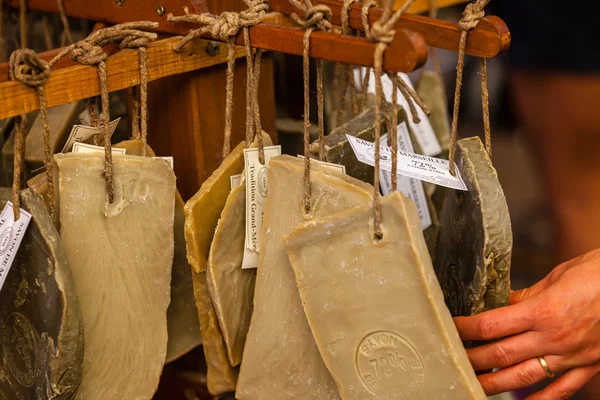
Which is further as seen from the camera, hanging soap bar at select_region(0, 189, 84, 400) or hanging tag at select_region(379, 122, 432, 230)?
hanging tag at select_region(379, 122, 432, 230)

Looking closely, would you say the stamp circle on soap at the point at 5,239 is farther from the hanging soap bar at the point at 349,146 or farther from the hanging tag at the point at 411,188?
the hanging tag at the point at 411,188

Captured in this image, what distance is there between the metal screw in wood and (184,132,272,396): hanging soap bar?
15cm

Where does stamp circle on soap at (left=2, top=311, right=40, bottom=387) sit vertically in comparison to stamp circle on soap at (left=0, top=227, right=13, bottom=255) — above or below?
below

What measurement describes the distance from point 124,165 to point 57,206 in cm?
10

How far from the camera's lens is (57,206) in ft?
2.87

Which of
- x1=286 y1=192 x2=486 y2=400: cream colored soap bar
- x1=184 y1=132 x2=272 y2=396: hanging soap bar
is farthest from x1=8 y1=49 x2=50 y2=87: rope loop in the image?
x1=286 y1=192 x2=486 y2=400: cream colored soap bar

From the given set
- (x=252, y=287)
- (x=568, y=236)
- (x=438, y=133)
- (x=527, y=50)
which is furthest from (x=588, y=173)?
(x=252, y=287)

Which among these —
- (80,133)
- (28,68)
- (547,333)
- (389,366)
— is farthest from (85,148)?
(547,333)

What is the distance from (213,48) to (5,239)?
379 mm

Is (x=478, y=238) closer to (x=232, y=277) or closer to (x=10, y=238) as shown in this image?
(x=232, y=277)

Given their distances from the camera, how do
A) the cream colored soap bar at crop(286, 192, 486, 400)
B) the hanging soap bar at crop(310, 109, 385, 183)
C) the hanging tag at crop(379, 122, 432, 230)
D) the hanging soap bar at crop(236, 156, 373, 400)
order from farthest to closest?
the hanging tag at crop(379, 122, 432, 230) < the hanging soap bar at crop(310, 109, 385, 183) < the hanging soap bar at crop(236, 156, 373, 400) < the cream colored soap bar at crop(286, 192, 486, 400)

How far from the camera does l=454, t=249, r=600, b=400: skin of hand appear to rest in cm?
81

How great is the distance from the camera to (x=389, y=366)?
2.56 ft

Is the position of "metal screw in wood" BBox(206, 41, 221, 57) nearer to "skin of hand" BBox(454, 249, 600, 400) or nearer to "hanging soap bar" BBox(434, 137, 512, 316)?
"hanging soap bar" BBox(434, 137, 512, 316)
